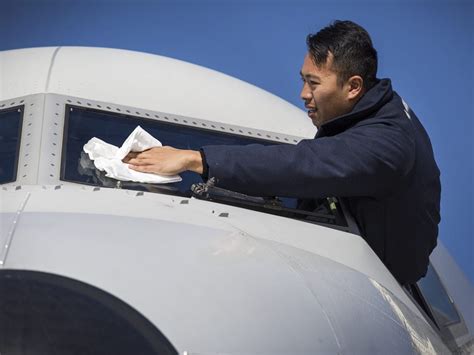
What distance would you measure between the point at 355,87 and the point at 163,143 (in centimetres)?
88

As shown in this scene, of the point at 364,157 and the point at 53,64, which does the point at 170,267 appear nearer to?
the point at 364,157

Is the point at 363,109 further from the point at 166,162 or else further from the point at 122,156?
the point at 122,156

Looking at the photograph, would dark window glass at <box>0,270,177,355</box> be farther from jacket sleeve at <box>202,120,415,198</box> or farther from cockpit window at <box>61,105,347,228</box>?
jacket sleeve at <box>202,120,415,198</box>

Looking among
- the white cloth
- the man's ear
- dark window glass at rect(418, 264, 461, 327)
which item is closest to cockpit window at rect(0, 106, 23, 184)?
the white cloth

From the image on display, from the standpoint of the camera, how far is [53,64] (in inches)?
203

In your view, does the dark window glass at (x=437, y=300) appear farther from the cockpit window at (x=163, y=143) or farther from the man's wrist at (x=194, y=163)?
the man's wrist at (x=194, y=163)

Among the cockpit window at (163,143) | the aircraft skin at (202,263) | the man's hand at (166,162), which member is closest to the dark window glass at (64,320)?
the aircraft skin at (202,263)

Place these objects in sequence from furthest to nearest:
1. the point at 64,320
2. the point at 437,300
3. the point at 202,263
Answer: the point at 437,300
the point at 202,263
the point at 64,320

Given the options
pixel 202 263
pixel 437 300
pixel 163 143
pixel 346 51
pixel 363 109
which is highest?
pixel 346 51

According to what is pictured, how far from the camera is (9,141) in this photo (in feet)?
Result: 14.2

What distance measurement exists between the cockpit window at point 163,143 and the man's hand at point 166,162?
0.07 m

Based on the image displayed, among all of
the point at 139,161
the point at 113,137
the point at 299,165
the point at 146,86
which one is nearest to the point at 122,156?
the point at 139,161

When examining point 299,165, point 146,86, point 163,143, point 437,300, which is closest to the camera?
point 299,165

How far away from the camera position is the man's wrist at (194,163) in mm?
4086
